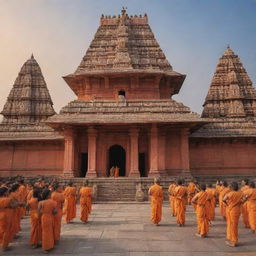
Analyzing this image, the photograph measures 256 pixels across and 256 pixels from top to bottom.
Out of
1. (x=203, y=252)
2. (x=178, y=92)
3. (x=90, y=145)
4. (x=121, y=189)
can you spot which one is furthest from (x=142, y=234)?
(x=178, y=92)

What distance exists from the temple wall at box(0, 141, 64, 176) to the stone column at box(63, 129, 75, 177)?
4582 mm

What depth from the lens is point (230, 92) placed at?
2822 centimetres

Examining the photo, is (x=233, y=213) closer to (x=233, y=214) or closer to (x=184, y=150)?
(x=233, y=214)

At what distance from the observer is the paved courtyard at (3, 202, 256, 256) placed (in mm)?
7355

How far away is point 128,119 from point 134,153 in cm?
251

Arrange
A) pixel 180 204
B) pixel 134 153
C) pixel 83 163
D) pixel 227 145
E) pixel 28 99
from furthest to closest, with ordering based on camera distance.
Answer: pixel 28 99, pixel 227 145, pixel 83 163, pixel 134 153, pixel 180 204

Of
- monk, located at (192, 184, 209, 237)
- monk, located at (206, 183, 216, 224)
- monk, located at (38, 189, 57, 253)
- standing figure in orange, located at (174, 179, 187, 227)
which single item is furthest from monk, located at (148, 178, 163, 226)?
monk, located at (38, 189, 57, 253)

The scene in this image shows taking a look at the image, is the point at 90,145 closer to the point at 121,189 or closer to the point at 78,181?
the point at 78,181

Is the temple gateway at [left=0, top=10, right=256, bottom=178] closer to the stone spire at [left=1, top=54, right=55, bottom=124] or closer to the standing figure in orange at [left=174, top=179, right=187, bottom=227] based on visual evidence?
the stone spire at [left=1, top=54, right=55, bottom=124]

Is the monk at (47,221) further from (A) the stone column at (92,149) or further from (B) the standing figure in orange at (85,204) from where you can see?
(A) the stone column at (92,149)

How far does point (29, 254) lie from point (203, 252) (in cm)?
449

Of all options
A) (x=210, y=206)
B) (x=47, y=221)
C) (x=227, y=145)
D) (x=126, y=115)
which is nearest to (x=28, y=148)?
(x=126, y=115)

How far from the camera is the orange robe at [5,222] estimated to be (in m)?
7.69

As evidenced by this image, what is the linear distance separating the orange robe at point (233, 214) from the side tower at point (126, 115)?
37.2 ft
